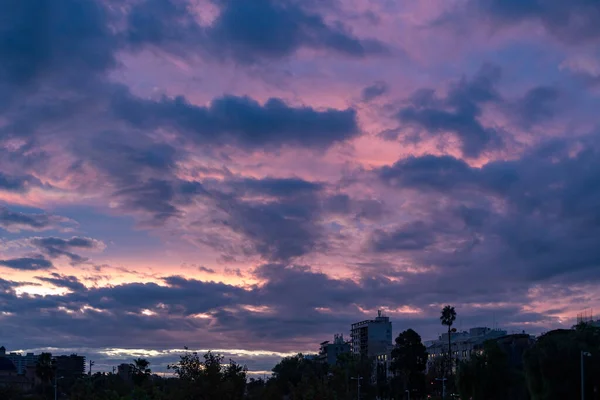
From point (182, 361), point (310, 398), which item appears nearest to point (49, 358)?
point (310, 398)

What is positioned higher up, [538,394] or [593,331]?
[593,331]

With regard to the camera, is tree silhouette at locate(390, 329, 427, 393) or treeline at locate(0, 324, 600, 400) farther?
tree silhouette at locate(390, 329, 427, 393)

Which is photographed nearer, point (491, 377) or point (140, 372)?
point (491, 377)

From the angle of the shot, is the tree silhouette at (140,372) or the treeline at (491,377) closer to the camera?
the treeline at (491,377)

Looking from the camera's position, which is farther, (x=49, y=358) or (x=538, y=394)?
(x=49, y=358)

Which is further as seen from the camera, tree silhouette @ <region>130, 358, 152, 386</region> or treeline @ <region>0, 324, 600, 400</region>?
tree silhouette @ <region>130, 358, 152, 386</region>

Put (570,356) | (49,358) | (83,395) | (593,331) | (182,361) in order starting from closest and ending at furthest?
(570,356) → (593,331) → (182,361) → (83,395) → (49,358)

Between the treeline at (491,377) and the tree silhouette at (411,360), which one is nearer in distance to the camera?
the treeline at (491,377)

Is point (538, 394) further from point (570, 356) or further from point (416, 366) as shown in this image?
point (416, 366)

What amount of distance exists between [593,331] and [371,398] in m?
96.1

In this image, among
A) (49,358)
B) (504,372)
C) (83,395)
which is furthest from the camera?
(49,358)

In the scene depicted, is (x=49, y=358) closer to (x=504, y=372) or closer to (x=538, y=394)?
(x=504, y=372)

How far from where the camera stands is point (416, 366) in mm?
161375

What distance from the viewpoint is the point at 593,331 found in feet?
259
